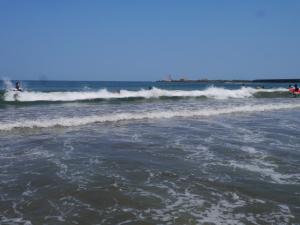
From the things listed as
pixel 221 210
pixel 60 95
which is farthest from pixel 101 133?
pixel 60 95

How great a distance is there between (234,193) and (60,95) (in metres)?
35.9

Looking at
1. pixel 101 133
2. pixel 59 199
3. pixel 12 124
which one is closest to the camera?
pixel 59 199

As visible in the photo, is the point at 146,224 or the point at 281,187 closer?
the point at 146,224

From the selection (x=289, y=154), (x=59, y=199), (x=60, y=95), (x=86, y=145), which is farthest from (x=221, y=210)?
(x=60, y=95)

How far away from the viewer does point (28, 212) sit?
588 centimetres

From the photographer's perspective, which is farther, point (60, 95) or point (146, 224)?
point (60, 95)

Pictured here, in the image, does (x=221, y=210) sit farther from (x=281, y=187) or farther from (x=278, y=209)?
(x=281, y=187)

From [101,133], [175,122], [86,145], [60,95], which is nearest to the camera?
[86,145]

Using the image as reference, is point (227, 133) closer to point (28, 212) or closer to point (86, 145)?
point (86, 145)

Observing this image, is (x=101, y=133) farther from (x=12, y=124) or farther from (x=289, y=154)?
(x=289, y=154)

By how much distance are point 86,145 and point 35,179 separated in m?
3.77

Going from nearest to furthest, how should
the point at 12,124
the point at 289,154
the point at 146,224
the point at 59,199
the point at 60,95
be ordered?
the point at 146,224
the point at 59,199
the point at 289,154
the point at 12,124
the point at 60,95

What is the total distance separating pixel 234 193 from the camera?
688 centimetres

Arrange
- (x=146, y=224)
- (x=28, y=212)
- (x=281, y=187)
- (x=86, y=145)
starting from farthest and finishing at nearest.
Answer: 1. (x=86, y=145)
2. (x=281, y=187)
3. (x=28, y=212)
4. (x=146, y=224)
